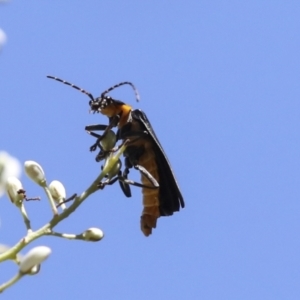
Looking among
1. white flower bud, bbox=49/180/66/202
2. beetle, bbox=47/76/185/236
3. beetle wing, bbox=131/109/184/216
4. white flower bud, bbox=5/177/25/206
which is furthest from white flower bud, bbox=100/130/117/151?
beetle wing, bbox=131/109/184/216

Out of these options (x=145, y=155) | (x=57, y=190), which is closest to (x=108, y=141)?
(x=57, y=190)

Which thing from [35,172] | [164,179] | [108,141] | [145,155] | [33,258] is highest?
[145,155]

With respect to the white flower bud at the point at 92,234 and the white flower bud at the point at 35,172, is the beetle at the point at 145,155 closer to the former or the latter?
the white flower bud at the point at 35,172

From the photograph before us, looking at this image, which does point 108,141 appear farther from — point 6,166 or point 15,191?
point 6,166

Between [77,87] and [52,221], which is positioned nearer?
[52,221]

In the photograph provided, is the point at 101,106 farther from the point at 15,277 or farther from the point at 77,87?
the point at 15,277

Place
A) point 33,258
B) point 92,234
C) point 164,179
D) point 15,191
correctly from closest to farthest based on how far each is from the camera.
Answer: point 33,258
point 92,234
point 15,191
point 164,179

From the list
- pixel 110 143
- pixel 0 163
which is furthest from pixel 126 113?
pixel 0 163
